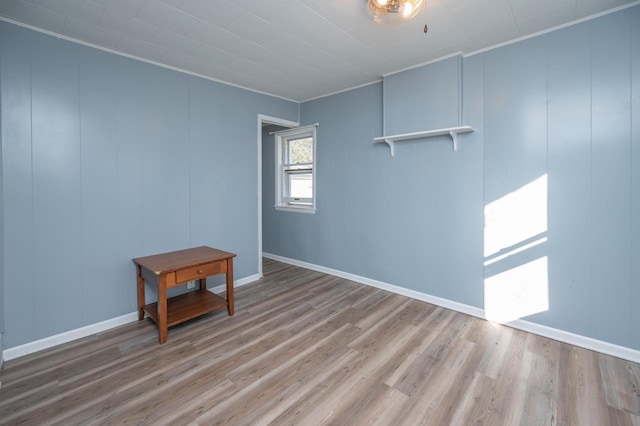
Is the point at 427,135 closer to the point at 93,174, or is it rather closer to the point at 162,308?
the point at 162,308

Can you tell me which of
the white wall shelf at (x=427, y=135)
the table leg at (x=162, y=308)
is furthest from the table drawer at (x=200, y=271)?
the white wall shelf at (x=427, y=135)

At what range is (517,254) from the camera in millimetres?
2652

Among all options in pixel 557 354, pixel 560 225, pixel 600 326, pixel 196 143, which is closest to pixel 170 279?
pixel 196 143

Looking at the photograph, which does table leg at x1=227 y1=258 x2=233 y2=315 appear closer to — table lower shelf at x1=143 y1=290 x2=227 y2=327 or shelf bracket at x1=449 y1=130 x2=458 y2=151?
table lower shelf at x1=143 y1=290 x2=227 y2=327

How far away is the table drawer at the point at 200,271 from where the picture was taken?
8.36 ft

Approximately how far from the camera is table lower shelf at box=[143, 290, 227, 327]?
8.48ft

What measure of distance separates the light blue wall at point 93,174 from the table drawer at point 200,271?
64 centimetres

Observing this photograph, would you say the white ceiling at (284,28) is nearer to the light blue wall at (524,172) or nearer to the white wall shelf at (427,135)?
the light blue wall at (524,172)

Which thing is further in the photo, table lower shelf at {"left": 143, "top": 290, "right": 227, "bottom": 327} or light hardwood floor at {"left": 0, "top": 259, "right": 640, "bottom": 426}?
table lower shelf at {"left": 143, "top": 290, "right": 227, "bottom": 327}

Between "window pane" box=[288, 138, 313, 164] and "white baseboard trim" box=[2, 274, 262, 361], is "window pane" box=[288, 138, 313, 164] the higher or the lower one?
the higher one

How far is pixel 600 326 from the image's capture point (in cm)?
228

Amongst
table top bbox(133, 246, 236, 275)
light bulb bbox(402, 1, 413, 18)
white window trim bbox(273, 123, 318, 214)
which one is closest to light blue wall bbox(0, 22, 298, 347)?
table top bbox(133, 246, 236, 275)

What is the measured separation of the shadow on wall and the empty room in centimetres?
2

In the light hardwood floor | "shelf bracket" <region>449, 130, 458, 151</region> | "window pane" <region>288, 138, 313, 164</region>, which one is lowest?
the light hardwood floor
